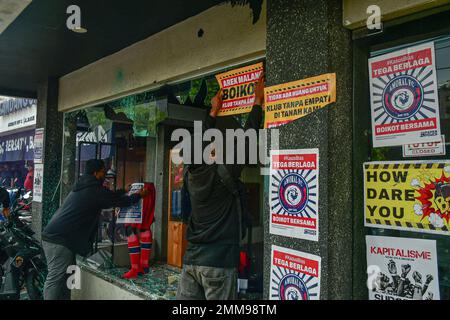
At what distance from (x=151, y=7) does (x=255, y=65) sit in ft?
3.73

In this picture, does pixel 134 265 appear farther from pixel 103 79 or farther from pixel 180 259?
pixel 103 79

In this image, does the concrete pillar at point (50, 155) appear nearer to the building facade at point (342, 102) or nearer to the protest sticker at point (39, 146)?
the protest sticker at point (39, 146)

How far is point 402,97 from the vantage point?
7.20 feet

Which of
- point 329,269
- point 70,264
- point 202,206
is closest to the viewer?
point 329,269

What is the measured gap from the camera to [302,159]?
7.82ft

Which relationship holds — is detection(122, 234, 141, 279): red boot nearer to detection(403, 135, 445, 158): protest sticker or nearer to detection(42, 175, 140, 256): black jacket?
detection(42, 175, 140, 256): black jacket

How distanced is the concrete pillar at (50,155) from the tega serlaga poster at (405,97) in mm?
5162

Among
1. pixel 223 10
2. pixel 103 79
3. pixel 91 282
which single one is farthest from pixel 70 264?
pixel 223 10

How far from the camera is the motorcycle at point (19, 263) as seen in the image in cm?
447

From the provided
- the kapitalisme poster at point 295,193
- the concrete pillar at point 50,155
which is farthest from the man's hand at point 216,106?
the concrete pillar at point 50,155

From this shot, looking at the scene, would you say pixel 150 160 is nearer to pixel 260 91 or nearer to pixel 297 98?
pixel 260 91

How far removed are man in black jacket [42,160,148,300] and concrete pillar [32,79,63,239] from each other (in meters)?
2.03

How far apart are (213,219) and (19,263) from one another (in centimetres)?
303

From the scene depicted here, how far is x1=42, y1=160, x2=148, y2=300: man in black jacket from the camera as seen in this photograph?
3.93 metres
